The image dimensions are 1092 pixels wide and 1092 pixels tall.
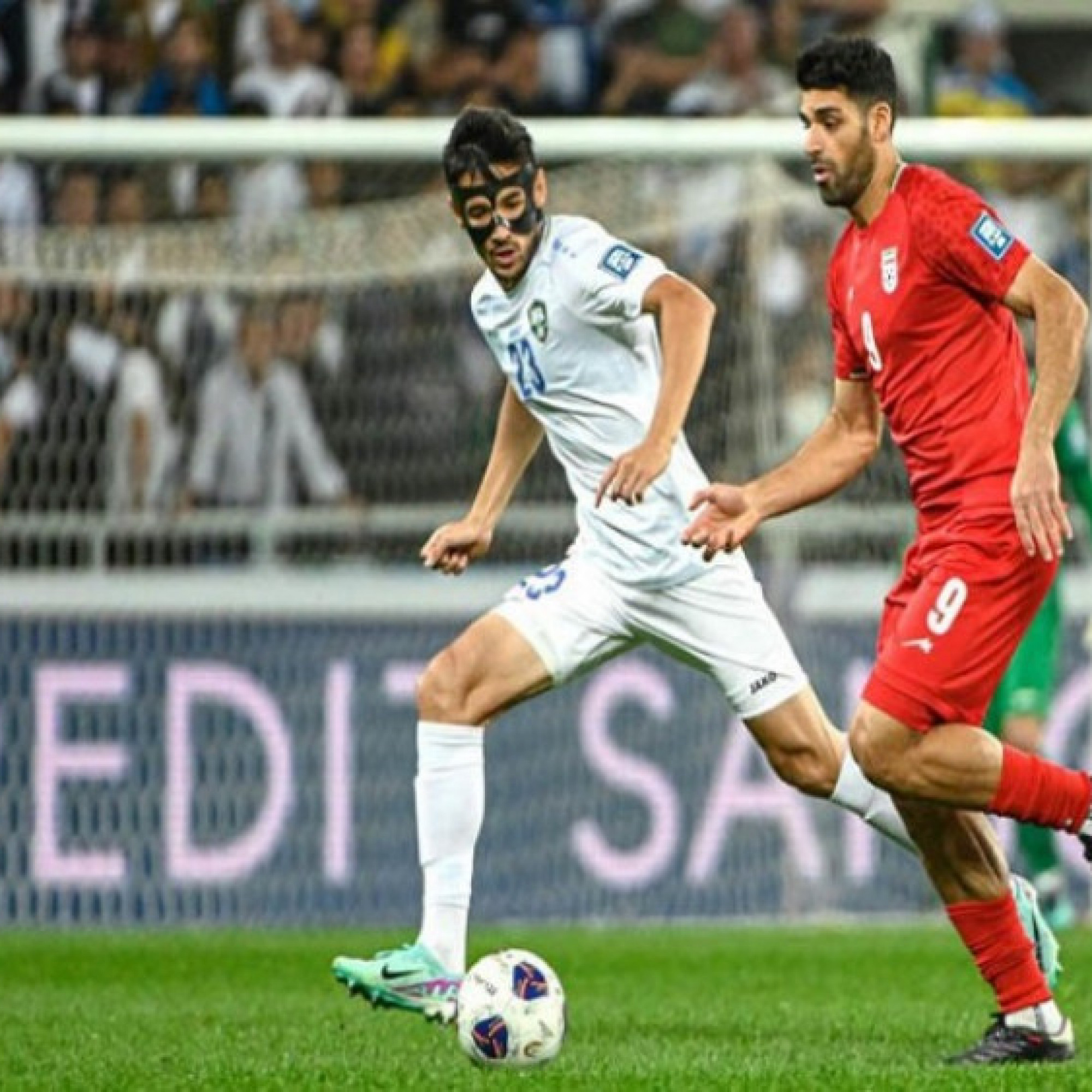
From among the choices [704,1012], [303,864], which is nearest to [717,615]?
[704,1012]

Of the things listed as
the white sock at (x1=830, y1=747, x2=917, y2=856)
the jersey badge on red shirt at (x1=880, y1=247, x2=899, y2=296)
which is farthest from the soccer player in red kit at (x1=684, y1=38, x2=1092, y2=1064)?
Result: the white sock at (x1=830, y1=747, x2=917, y2=856)

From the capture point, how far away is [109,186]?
12.7 meters

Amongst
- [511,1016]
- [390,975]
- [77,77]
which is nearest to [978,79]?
[77,77]

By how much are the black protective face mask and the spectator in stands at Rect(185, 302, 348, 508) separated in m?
4.65

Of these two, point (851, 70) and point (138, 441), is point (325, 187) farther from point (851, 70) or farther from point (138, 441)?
point (851, 70)

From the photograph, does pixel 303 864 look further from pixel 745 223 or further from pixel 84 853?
pixel 745 223

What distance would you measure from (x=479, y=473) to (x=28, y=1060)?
6.37m

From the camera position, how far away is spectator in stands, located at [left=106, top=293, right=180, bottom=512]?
1242 centimetres

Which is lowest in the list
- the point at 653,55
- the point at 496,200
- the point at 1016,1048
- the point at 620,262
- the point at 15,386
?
the point at 1016,1048

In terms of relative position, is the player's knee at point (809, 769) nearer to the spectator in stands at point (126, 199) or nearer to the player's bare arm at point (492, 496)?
the player's bare arm at point (492, 496)

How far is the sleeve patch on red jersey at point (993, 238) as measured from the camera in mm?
6582

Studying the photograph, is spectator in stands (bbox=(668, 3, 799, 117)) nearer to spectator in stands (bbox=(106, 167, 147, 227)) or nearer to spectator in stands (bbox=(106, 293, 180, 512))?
spectator in stands (bbox=(106, 167, 147, 227))

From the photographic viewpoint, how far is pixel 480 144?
7867mm

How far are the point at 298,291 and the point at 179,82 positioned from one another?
2123mm
